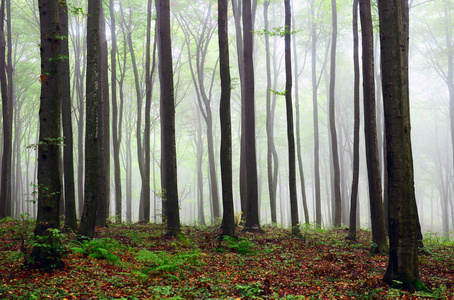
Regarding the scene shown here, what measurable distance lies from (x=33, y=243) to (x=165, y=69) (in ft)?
20.2

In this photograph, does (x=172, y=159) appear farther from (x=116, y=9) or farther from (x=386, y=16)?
(x=116, y=9)

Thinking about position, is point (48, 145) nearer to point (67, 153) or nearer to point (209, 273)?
point (209, 273)

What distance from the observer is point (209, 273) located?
6250 millimetres

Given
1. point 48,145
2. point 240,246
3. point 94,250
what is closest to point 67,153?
point 94,250

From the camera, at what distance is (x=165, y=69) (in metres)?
9.79

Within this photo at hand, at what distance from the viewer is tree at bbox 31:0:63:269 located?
5.43 meters

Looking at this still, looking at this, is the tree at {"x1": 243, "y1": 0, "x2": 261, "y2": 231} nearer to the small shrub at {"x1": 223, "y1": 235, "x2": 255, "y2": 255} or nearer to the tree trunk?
the small shrub at {"x1": 223, "y1": 235, "x2": 255, "y2": 255}

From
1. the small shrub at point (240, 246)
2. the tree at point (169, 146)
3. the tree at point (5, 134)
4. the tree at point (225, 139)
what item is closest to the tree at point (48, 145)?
the tree at point (169, 146)

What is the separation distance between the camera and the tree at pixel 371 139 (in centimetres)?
831

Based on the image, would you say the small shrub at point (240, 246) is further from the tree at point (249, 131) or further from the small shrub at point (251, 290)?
the small shrub at point (251, 290)

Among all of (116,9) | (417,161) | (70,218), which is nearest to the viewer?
(70,218)

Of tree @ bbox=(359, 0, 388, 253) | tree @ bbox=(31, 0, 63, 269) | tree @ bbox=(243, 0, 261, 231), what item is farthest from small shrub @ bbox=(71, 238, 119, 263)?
tree @ bbox=(359, 0, 388, 253)

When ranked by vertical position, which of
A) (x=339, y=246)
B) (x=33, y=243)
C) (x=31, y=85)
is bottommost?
(x=339, y=246)

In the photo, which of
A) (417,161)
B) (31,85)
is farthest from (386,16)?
(417,161)
